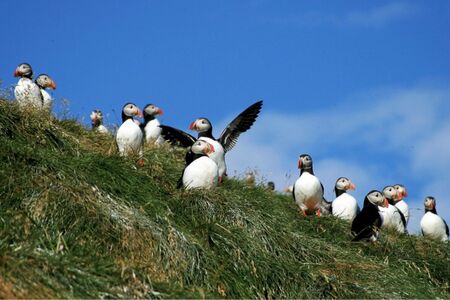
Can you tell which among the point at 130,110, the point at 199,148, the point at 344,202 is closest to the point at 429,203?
the point at 344,202

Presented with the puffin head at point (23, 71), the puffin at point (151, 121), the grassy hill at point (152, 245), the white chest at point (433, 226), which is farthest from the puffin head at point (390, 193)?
the puffin head at point (23, 71)

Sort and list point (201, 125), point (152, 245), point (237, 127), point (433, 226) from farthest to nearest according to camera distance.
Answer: point (433, 226) → point (237, 127) → point (201, 125) → point (152, 245)

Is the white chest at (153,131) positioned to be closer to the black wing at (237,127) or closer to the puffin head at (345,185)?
the black wing at (237,127)

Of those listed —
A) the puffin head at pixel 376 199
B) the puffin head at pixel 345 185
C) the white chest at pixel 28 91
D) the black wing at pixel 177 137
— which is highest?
the white chest at pixel 28 91

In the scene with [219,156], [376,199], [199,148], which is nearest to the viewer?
[199,148]

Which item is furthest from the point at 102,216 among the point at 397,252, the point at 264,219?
the point at 397,252

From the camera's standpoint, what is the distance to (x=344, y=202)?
12.8 meters

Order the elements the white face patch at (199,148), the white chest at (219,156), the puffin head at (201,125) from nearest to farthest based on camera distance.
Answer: the white face patch at (199,148)
the white chest at (219,156)
the puffin head at (201,125)

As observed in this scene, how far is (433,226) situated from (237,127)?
2898 millimetres

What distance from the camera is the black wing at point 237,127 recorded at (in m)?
13.7

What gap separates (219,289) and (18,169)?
2.08 m

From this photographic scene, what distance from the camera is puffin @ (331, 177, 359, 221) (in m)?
12.6

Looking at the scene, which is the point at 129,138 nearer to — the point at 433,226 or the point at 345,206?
the point at 345,206

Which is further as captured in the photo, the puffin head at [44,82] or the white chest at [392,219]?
the puffin head at [44,82]
